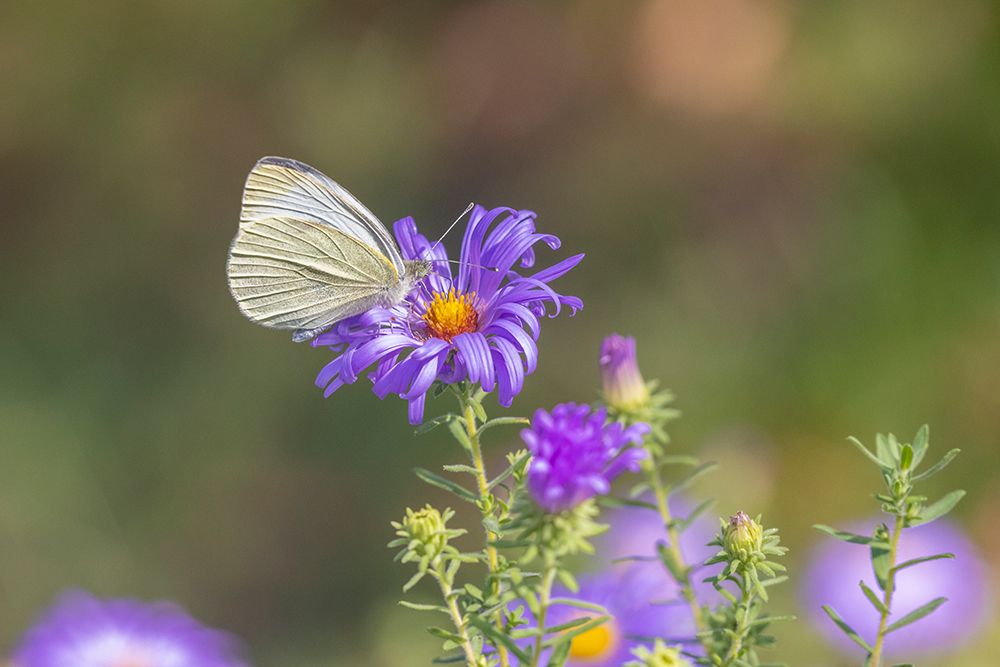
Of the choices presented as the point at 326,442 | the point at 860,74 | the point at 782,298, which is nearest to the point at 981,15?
the point at 860,74

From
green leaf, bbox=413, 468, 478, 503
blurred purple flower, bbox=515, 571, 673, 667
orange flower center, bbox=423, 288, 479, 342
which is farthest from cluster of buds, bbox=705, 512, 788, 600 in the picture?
blurred purple flower, bbox=515, 571, 673, 667

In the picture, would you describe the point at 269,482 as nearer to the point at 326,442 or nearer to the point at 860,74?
the point at 326,442

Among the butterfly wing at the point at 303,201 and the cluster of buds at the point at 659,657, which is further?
the butterfly wing at the point at 303,201

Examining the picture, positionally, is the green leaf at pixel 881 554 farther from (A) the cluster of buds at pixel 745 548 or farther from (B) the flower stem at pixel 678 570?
(B) the flower stem at pixel 678 570

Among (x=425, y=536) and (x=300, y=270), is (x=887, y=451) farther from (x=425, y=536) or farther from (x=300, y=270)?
(x=300, y=270)

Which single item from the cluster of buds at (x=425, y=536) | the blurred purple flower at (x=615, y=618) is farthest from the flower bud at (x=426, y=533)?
the blurred purple flower at (x=615, y=618)

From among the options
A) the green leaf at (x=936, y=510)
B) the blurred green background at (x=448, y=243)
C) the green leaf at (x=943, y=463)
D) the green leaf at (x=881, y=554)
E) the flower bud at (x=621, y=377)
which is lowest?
the green leaf at (x=881, y=554)
